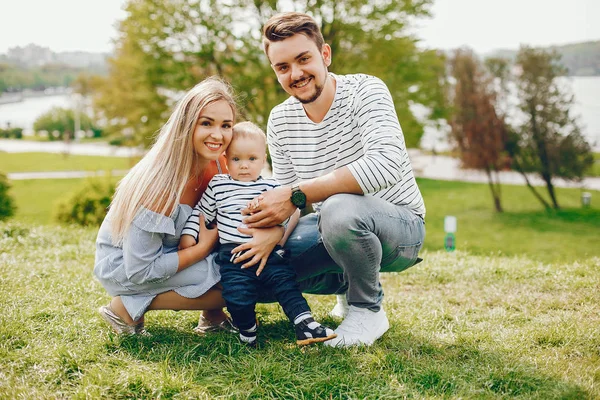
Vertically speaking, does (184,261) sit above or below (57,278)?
above

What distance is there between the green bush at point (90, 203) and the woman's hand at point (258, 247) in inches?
264

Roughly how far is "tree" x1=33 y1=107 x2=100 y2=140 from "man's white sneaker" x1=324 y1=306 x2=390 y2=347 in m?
47.2

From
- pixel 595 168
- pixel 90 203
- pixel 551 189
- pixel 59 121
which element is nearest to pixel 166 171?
pixel 90 203

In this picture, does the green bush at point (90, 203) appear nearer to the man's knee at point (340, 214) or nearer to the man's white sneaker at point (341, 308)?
the man's white sneaker at point (341, 308)

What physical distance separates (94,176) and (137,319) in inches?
268

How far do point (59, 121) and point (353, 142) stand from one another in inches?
1923

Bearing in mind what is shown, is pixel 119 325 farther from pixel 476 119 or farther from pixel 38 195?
pixel 38 195

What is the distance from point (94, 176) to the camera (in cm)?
884

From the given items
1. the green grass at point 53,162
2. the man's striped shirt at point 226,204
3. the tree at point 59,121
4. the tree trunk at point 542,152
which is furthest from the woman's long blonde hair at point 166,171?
the tree at point 59,121

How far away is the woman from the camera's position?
249 cm

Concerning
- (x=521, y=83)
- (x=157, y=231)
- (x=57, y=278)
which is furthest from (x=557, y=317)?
(x=521, y=83)

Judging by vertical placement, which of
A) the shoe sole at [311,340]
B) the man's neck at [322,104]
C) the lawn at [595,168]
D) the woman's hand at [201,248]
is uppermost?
the man's neck at [322,104]

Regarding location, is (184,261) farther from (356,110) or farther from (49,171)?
(49,171)

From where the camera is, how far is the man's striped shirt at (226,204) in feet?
8.47
